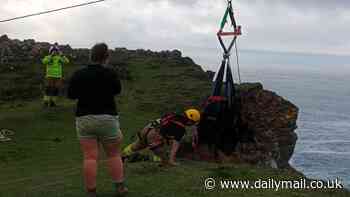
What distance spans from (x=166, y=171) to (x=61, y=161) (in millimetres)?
4016

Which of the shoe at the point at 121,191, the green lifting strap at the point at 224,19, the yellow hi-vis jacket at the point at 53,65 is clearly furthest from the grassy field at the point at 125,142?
the green lifting strap at the point at 224,19

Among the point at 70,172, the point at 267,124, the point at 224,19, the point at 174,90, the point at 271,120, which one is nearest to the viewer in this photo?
the point at 70,172

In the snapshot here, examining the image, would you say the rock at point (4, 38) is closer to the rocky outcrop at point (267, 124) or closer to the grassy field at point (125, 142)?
the grassy field at point (125, 142)

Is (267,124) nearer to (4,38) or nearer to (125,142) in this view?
(125,142)

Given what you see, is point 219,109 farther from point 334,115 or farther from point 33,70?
point 334,115

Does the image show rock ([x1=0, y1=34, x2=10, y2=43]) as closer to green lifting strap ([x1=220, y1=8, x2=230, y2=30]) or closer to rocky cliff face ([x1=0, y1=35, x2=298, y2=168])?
rocky cliff face ([x1=0, y1=35, x2=298, y2=168])

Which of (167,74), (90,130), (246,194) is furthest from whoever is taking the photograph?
(167,74)

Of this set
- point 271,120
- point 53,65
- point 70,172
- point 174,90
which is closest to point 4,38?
point 174,90

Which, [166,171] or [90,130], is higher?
[90,130]

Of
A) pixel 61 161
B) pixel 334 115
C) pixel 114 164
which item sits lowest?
pixel 334 115

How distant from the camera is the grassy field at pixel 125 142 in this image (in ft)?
30.1

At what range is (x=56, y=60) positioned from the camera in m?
20.3

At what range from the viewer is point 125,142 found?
51.6ft

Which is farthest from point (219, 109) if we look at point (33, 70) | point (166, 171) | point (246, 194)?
point (33, 70)
